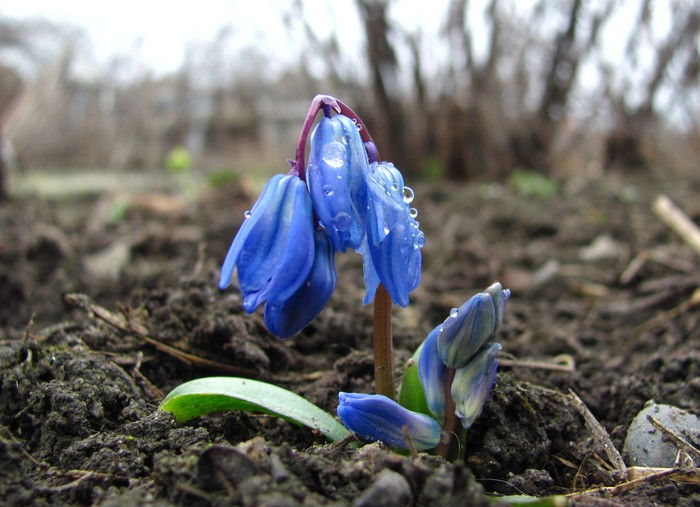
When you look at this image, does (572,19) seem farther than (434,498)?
Yes

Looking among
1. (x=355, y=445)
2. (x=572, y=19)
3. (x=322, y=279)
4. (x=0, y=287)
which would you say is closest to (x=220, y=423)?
(x=355, y=445)

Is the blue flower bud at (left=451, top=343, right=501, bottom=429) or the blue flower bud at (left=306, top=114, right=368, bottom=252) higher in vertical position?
the blue flower bud at (left=306, top=114, right=368, bottom=252)

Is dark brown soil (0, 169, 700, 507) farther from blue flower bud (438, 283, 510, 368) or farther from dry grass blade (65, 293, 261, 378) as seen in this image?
blue flower bud (438, 283, 510, 368)

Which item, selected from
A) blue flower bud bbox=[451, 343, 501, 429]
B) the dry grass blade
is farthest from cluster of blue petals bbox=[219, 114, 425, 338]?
the dry grass blade

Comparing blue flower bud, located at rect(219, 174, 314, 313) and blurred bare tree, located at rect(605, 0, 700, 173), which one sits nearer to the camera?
blue flower bud, located at rect(219, 174, 314, 313)

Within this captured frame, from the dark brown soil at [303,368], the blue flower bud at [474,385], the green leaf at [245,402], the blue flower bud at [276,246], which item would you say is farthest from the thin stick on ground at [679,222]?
the blue flower bud at [276,246]

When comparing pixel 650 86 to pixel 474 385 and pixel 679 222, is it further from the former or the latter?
pixel 474 385

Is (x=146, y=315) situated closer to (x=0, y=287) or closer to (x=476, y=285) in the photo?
(x=0, y=287)
